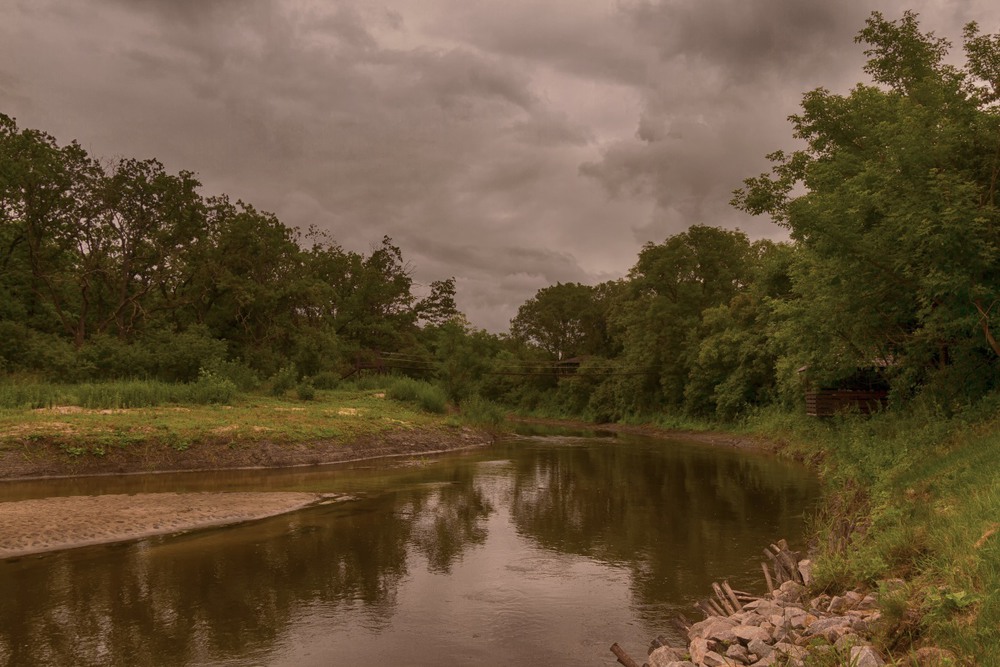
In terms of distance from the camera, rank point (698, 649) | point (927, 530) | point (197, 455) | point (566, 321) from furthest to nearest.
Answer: point (566, 321), point (197, 455), point (927, 530), point (698, 649)

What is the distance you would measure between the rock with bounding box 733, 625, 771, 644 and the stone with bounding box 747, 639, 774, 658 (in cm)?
8

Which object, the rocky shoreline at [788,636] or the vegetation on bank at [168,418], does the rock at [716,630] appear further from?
the vegetation on bank at [168,418]

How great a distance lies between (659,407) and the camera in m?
61.6

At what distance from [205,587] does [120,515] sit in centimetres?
647

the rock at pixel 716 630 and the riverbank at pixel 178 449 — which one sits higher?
the riverbank at pixel 178 449

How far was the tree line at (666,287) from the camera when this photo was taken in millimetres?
15789

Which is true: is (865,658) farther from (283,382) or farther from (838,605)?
(283,382)

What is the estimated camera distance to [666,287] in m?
60.2

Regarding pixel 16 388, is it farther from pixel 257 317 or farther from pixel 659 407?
pixel 659 407

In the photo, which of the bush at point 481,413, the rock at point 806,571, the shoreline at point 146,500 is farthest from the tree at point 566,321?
the rock at point 806,571

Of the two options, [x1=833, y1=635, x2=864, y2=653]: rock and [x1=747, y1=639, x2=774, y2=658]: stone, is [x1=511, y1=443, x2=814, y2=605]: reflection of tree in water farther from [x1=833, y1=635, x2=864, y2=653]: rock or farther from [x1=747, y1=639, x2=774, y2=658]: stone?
[x1=833, y1=635, x2=864, y2=653]: rock

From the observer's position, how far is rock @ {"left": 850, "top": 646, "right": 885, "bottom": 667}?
612 centimetres

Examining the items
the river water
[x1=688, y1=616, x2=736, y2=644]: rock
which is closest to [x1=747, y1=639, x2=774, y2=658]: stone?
[x1=688, y1=616, x2=736, y2=644]: rock


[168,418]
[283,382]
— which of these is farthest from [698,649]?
[283,382]
